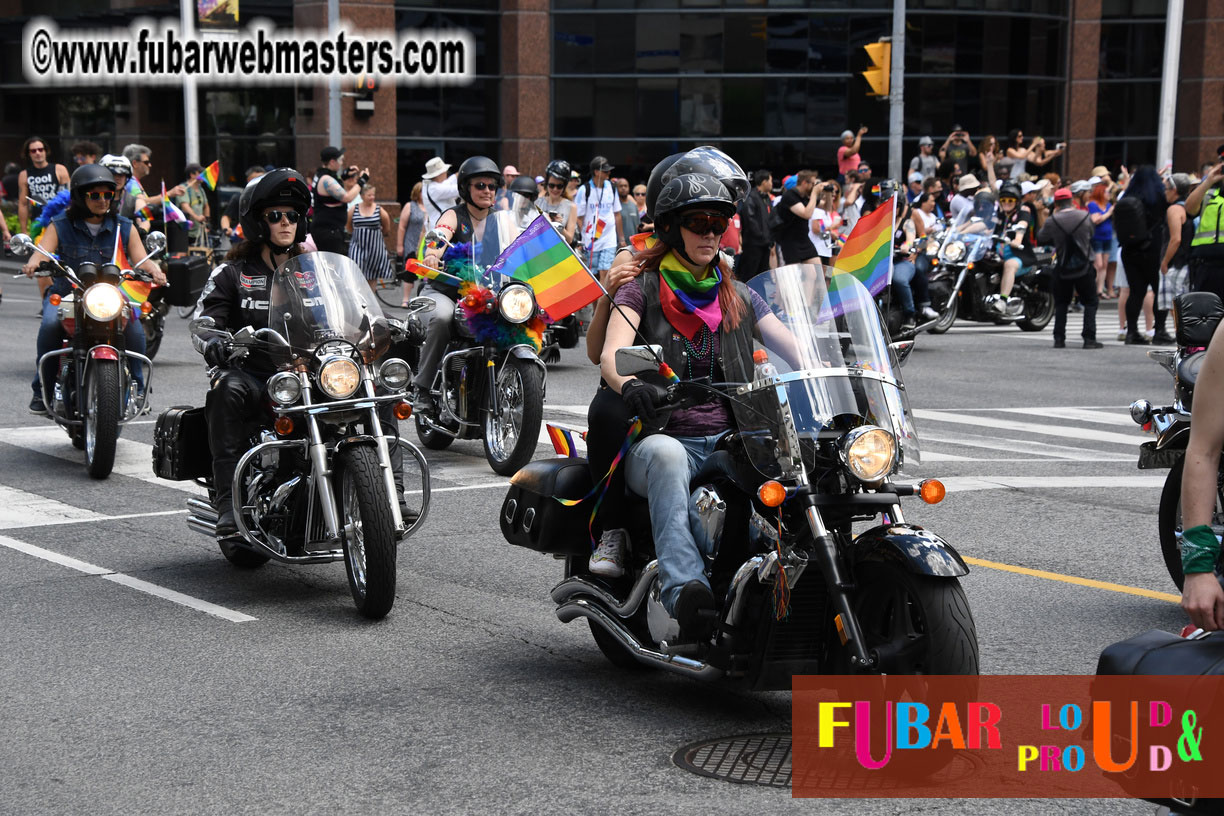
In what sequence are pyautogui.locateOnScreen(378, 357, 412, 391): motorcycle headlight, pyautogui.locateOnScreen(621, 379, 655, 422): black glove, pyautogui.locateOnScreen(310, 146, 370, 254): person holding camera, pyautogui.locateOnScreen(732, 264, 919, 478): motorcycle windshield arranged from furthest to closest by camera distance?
pyautogui.locateOnScreen(310, 146, 370, 254): person holding camera, pyautogui.locateOnScreen(378, 357, 412, 391): motorcycle headlight, pyautogui.locateOnScreen(621, 379, 655, 422): black glove, pyautogui.locateOnScreen(732, 264, 919, 478): motorcycle windshield

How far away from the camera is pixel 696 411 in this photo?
5555 mm

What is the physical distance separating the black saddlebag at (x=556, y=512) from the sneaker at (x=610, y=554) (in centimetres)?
18

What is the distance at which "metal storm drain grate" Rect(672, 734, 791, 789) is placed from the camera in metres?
4.81

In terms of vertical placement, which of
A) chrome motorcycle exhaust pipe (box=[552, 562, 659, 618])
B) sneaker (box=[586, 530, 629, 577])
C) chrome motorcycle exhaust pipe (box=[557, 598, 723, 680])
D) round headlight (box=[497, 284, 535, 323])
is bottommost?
chrome motorcycle exhaust pipe (box=[557, 598, 723, 680])

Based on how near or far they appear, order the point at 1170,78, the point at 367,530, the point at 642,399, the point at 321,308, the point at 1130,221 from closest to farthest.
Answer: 1. the point at 642,399
2. the point at 367,530
3. the point at 321,308
4. the point at 1130,221
5. the point at 1170,78

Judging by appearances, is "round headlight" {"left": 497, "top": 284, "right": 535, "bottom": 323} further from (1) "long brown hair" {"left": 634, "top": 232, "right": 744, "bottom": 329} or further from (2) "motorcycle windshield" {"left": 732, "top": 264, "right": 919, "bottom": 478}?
(2) "motorcycle windshield" {"left": 732, "top": 264, "right": 919, "bottom": 478}

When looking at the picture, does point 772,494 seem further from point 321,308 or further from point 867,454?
point 321,308

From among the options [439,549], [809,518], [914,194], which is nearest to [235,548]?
[439,549]

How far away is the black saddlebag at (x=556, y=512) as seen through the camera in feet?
19.1

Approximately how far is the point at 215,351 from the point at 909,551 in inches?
156

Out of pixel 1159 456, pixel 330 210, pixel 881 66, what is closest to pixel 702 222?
pixel 1159 456

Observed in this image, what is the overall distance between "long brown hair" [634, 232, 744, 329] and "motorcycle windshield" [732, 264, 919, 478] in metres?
0.24

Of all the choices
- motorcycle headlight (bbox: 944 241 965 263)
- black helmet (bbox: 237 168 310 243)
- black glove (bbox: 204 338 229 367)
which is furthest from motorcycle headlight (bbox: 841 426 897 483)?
motorcycle headlight (bbox: 944 241 965 263)

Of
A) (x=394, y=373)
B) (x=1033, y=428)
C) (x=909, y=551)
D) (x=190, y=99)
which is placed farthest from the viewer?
(x=190, y=99)
